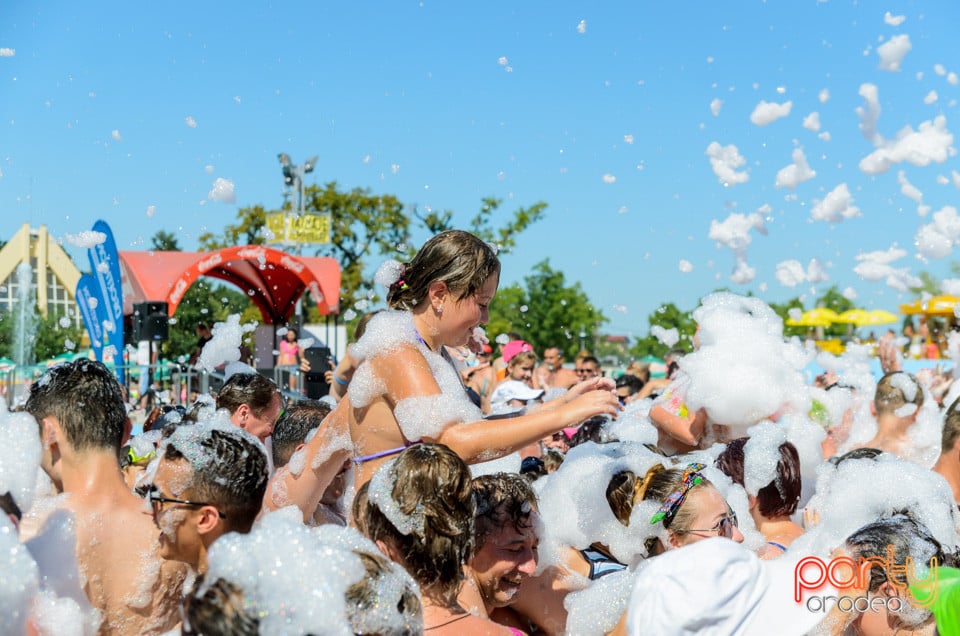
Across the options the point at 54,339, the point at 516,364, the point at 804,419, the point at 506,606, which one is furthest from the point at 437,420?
the point at 54,339

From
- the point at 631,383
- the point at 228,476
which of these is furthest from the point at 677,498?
the point at 631,383

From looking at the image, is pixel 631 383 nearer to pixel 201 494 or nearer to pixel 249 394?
pixel 249 394

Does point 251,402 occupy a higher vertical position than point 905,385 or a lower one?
higher

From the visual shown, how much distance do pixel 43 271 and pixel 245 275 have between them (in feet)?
92.8

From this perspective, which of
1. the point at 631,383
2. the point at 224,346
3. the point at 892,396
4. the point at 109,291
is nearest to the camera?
the point at 892,396

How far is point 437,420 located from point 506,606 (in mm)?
666

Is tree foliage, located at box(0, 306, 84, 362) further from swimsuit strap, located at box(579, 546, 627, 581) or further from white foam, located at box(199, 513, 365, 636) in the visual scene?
white foam, located at box(199, 513, 365, 636)

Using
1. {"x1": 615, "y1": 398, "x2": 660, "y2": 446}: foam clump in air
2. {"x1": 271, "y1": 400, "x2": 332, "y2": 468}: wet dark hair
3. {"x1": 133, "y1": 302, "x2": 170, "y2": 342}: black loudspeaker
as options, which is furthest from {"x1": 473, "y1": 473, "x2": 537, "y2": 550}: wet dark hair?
{"x1": 133, "y1": 302, "x2": 170, "y2": 342}: black loudspeaker

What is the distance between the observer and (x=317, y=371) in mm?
10703

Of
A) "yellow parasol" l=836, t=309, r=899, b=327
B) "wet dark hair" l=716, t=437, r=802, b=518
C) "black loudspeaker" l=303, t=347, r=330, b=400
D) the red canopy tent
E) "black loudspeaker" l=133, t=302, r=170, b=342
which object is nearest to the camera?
"wet dark hair" l=716, t=437, r=802, b=518

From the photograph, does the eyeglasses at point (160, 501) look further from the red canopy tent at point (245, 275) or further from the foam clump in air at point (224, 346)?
the red canopy tent at point (245, 275)

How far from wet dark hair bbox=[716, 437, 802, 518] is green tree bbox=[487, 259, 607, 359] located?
2378cm

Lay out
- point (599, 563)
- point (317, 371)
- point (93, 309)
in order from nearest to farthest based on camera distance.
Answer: point (599, 563), point (317, 371), point (93, 309)

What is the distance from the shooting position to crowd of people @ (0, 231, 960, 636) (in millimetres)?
1853
